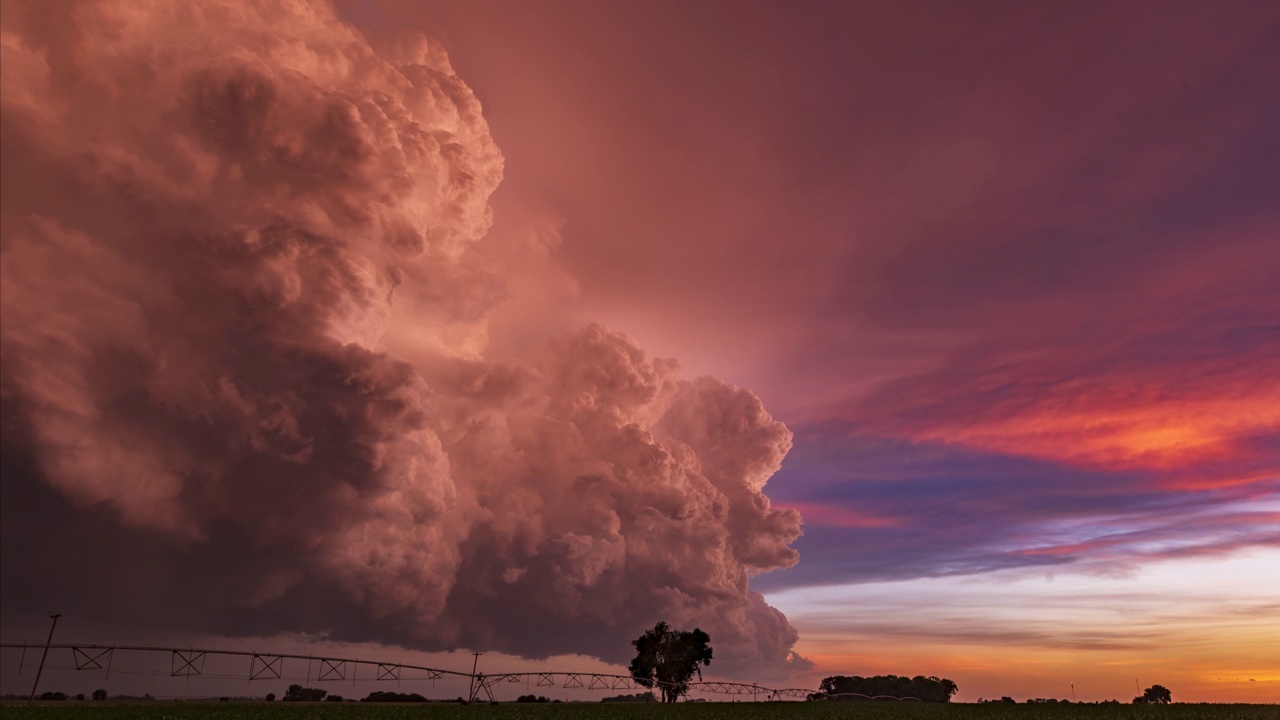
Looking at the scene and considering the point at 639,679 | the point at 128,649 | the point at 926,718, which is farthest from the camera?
the point at 639,679

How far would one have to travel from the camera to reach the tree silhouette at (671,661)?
560ft

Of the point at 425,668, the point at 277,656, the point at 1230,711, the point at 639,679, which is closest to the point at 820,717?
the point at 1230,711

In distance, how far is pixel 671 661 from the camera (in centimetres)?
17100

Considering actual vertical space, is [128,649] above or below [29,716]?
above

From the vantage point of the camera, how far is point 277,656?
415ft

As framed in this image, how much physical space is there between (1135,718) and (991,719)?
39.6ft

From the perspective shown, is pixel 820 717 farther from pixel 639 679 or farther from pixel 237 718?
pixel 639 679

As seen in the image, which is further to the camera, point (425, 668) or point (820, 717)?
point (425, 668)

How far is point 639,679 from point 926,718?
99.0 metres

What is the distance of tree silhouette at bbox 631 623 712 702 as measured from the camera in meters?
171

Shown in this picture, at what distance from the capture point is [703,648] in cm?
17238

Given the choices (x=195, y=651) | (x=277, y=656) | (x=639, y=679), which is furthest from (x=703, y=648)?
(x=195, y=651)

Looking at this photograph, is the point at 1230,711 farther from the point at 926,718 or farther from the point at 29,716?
the point at 29,716

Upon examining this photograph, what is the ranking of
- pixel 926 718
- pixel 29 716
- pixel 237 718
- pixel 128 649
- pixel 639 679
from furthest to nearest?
pixel 639 679
pixel 128 649
pixel 926 718
pixel 237 718
pixel 29 716
